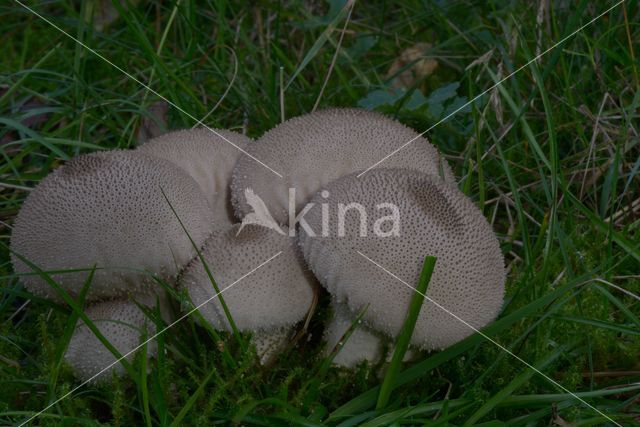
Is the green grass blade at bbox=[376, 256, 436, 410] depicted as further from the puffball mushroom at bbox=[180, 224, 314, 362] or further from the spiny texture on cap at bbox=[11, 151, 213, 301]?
the spiny texture on cap at bbox=[11, 151, 213, 301]

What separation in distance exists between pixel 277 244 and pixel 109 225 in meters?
0.41

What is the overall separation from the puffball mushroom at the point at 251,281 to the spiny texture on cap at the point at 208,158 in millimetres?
288

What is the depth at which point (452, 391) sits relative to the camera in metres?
1.75

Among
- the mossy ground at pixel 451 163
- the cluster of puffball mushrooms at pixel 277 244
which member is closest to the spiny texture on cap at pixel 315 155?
the cluster of puffball mushrooms at pixel 277 244

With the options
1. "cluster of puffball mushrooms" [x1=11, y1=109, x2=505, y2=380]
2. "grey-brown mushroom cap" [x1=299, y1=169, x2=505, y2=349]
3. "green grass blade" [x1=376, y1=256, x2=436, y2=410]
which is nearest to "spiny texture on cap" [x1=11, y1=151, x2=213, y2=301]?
"cluster of puffball mushrooms" [x1=11, y1=109, x2=505, y2=380]

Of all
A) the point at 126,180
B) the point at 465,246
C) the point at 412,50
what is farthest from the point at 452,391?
the point at 412,50

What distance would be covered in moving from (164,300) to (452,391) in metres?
0.80

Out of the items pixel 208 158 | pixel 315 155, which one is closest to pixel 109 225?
pixel 208 158

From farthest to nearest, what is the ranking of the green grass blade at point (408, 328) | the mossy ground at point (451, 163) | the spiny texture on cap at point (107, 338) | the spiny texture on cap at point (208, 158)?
the spiny texture on cap at point (208, 158) → the spiny texture on cap at point (107, 338) → the mossy ground at point (451, 163) → the green grass blade at point (408, 328)

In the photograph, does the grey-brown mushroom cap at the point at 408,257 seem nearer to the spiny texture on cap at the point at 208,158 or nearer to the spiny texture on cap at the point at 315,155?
the spiny texture on cap at the point at 315,155

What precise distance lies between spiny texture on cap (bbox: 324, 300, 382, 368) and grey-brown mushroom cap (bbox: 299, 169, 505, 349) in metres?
0.16

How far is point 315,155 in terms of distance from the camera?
182cm

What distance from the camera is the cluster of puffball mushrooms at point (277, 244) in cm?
154

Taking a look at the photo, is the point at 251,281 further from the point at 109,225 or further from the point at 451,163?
the point at 451,163
